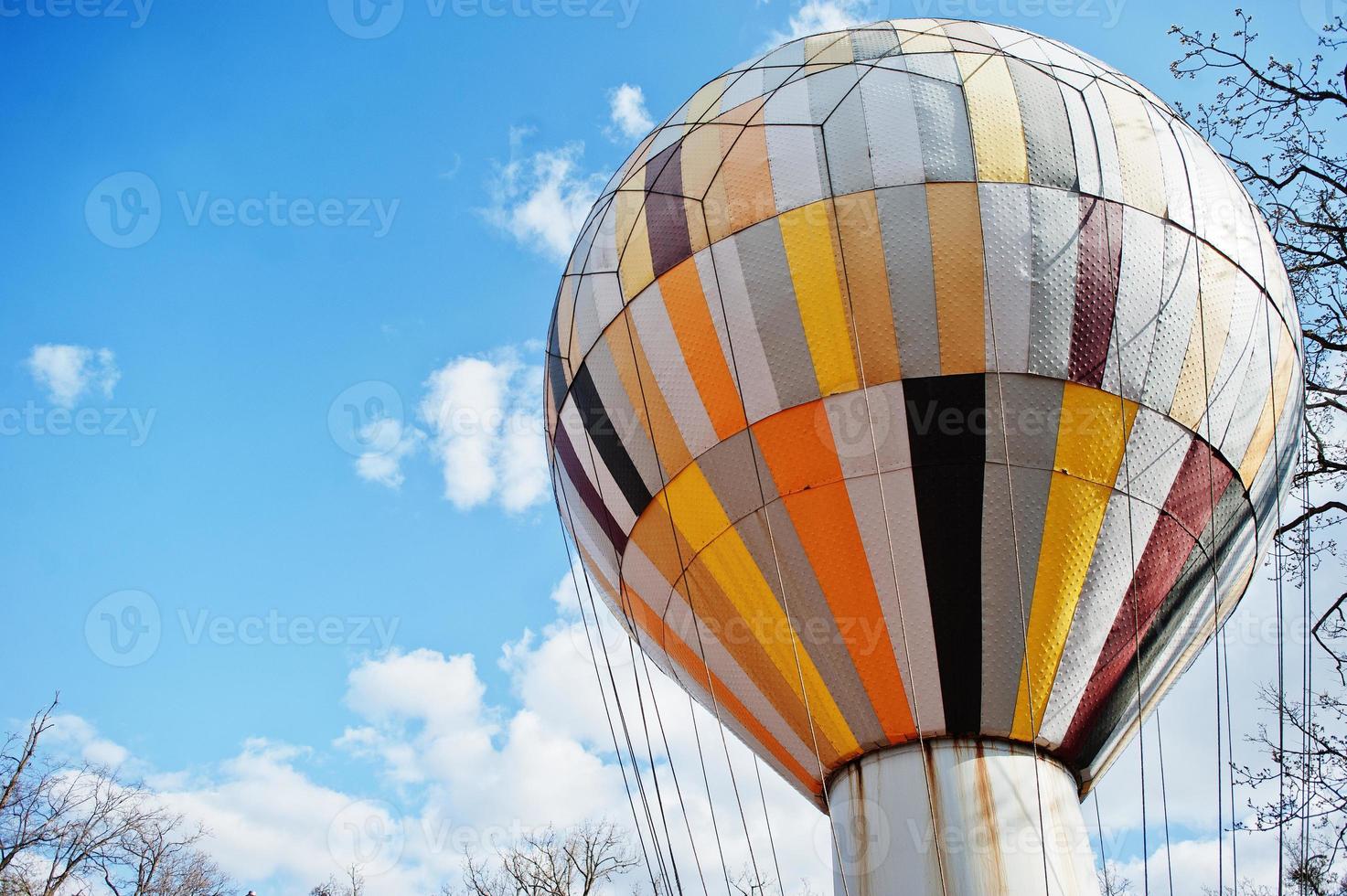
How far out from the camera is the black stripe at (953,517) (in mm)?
7547

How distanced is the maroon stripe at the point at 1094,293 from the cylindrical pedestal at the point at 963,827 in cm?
289

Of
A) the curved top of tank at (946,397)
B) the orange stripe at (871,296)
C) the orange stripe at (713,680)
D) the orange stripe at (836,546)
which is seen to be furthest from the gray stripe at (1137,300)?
the orange stripe at (713,680)

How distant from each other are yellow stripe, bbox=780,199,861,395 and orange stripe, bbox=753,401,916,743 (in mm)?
279

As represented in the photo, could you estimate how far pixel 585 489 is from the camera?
9492mm

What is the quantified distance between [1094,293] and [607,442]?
13.1 ft

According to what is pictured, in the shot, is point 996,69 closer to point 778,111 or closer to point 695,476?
point 778,111

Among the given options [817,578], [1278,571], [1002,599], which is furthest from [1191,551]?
[1278,571]

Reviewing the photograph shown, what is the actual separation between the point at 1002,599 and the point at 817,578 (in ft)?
4.44

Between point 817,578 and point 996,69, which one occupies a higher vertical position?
point 996,69

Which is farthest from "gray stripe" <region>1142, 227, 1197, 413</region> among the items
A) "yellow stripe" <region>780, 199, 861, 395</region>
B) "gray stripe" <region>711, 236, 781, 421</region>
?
"gray stripe" <region>711, 236, 781, 421</region>

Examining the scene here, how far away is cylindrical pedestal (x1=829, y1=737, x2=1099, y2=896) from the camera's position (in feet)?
24.2

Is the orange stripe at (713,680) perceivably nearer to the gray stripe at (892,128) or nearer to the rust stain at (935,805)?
the rust stain at (935,805)

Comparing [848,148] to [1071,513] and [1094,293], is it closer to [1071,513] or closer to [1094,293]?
[1094,293]

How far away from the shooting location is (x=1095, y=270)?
25.2 ft
